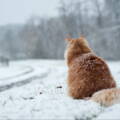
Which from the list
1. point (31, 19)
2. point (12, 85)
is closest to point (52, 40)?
point (31, 19)

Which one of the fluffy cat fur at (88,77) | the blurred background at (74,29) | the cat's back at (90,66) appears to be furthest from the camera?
the blurred background at (74,29)

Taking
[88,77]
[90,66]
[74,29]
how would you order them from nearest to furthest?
[88,77] → [90,66] → [74,29]

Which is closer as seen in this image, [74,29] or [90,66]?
[90,66]

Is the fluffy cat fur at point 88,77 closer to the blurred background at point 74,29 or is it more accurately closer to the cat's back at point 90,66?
the cat's back at point 90,66

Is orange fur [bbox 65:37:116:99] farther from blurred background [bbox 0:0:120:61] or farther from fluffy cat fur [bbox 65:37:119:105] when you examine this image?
blurred background [bbox 0:0:120:61]

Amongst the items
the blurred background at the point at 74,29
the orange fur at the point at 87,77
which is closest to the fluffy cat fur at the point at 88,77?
the orange fur at the point at 87,77

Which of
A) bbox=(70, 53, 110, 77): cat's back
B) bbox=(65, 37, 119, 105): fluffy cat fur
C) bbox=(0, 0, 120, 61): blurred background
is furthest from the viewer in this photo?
bbox=(0, 0, 120, 61): blurred background

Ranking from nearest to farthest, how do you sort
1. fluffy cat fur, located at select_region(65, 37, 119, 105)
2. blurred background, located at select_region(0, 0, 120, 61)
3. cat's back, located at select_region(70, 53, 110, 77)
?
1. fluffy cat fur, located at select_region(65, 37, 119, 105)
2. cat's back, located at select_region(70, 53, 110, 77)
3. blurred background, located at select_region(0, 0, 120, 61)

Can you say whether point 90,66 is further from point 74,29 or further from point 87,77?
point 74,29

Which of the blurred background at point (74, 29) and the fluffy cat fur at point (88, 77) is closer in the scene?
the fluffy cat fur at point (88, 77)

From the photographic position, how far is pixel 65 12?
177ft

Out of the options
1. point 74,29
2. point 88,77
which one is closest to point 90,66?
point 88,77

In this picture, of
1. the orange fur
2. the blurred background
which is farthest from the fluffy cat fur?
the blurred background

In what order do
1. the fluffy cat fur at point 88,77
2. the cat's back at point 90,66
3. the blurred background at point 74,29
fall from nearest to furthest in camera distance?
the fluffy cat fur at point 88,77
the cat's back at point 90,66
the blurred background at point 74,29
